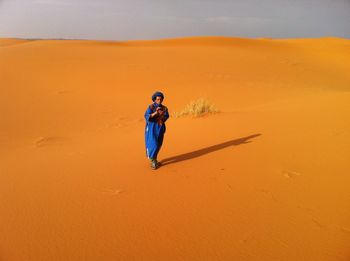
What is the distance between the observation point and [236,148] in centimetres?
504

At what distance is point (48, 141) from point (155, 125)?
3.80 meters

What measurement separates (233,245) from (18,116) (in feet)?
29.0

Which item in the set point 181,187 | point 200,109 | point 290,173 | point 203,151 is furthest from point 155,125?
point 200,109

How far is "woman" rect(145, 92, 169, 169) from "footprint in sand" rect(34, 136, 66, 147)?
3297mm

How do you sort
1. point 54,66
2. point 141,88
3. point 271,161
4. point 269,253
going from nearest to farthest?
point 269,253 → point 271,161 → point 141,88 → point 54,66

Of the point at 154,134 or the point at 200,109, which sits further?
the point at 200,109

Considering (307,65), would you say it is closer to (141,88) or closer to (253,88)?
(253,88)

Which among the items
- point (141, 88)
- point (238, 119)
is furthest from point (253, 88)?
point (238, 119)

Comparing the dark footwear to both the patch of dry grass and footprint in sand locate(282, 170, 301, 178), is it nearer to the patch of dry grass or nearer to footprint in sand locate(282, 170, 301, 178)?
footprint in sand locate(282, 170, 301, 178)

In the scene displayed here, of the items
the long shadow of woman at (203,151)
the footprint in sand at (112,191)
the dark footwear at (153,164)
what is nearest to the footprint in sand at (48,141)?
the long shadow of woman at (203,151)

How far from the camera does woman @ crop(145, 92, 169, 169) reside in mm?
4422

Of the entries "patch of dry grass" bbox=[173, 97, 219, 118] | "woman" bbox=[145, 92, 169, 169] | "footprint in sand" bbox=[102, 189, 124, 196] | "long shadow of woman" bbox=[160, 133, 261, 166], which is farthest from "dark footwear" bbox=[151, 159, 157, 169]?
"patch of dry grass" bbox=[173, 97, 219, 118]

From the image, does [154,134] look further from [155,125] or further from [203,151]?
[203,151]

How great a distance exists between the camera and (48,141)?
7.32 meters
